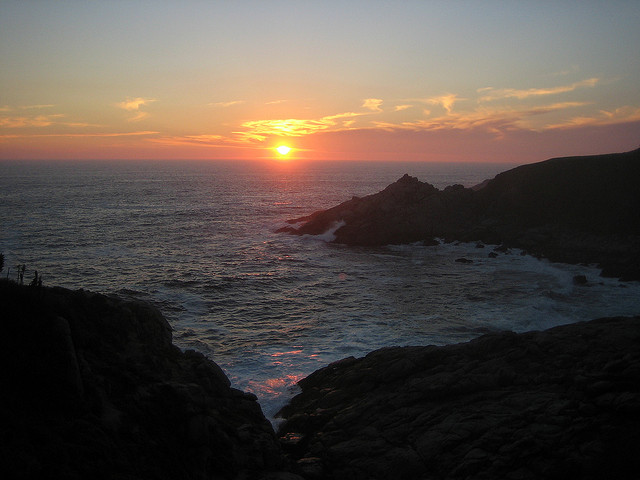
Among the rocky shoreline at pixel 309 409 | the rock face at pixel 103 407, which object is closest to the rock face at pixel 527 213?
the rocky shoreline at pixel 309 409

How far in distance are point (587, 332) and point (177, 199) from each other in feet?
342

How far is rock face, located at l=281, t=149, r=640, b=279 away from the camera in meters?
55.1

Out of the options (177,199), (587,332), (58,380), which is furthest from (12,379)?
(177,199)

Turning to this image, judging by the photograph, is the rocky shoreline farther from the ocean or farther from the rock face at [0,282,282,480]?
the ocean

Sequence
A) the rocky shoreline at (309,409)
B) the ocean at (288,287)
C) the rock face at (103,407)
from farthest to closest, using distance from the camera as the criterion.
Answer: the ocean at (288,287) < the rocky shoreline at (309,409) < the rock face at (103,407)

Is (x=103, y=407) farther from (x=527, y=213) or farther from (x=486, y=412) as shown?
(x=527, y=213)

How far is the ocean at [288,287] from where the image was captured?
28688 millimetres

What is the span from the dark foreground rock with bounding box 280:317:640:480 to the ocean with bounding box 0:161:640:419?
14.4 feet

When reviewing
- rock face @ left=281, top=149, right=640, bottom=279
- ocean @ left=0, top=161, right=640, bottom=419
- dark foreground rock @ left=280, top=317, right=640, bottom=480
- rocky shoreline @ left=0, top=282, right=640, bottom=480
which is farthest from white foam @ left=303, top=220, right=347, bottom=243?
rocky shoreline @ left=0, top=282, right=640, bottom=480

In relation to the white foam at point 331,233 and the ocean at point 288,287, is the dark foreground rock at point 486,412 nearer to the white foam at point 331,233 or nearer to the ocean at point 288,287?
the ocean at point 288,287

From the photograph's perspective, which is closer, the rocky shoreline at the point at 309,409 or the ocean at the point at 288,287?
the rocky shoreline at the point at 309,409

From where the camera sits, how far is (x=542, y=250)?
5488 centimetres

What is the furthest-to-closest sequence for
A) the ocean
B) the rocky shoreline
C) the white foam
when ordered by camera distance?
the white foam → the ocean → the rocky shoreline

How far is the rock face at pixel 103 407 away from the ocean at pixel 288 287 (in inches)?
237
